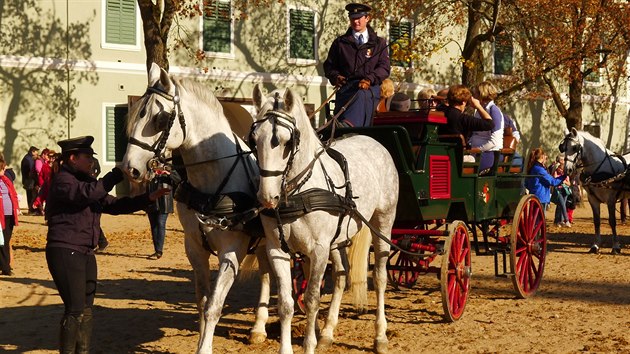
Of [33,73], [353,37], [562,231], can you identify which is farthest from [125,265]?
[33,73]

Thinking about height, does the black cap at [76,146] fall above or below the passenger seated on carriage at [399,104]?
below

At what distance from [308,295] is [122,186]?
1941 centimetres

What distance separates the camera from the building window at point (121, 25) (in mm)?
25469

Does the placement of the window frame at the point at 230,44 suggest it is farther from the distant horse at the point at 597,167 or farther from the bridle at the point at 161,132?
the bridle at the point at 161,132

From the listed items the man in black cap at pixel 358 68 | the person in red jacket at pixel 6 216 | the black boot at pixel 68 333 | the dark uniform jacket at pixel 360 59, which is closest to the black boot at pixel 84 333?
the black boot at pixel 68 333

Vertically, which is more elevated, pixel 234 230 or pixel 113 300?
pixel 234 230

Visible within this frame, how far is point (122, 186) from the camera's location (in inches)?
1022

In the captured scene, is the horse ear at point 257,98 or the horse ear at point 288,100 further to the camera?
the horse ear at point 257,98

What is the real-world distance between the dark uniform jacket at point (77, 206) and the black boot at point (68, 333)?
503 millimetres

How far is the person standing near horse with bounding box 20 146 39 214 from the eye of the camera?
75.4 feet

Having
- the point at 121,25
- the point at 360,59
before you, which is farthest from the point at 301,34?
the point at 360,59

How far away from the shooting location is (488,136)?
35.5 ft

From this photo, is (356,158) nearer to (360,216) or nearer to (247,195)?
(360,216)

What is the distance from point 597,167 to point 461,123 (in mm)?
6905
